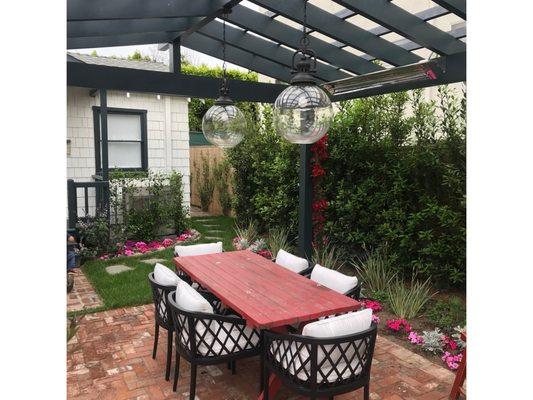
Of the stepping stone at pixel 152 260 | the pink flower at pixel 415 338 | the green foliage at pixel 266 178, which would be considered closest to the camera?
the pink flower at pixel 415 338

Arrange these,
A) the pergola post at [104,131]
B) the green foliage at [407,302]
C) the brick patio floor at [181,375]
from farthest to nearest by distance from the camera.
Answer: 1. the pergola post at [104,131]
2. the green foliage at [407,302]
3. the brick patio floor at [181,375]

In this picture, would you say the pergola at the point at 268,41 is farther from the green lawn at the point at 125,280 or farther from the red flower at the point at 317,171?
the green lawn at the point at 125,280

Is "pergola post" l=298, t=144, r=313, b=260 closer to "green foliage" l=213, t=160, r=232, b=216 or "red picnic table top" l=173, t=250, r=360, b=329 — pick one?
"red picnic table top" l=173, t=250, r=360, b=329

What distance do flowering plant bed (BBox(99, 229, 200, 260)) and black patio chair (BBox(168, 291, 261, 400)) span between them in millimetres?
4960

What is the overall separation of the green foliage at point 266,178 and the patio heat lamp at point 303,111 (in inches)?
186

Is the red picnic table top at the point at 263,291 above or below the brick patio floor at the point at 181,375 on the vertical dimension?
above

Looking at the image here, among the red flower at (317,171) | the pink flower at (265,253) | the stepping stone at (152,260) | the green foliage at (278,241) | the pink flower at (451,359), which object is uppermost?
the red flower at (317,171)

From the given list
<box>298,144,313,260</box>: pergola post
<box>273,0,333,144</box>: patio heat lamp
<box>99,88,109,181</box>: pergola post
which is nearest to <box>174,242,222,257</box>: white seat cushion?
<box>298,144,313,260</box>: pergola post

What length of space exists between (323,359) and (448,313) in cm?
268

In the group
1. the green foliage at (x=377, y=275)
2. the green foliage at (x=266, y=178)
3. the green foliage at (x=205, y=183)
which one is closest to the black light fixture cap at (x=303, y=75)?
the green foliage at (x=377, y=275)

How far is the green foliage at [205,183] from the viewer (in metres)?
13.2

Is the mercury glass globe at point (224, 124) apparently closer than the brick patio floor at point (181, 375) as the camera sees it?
No
